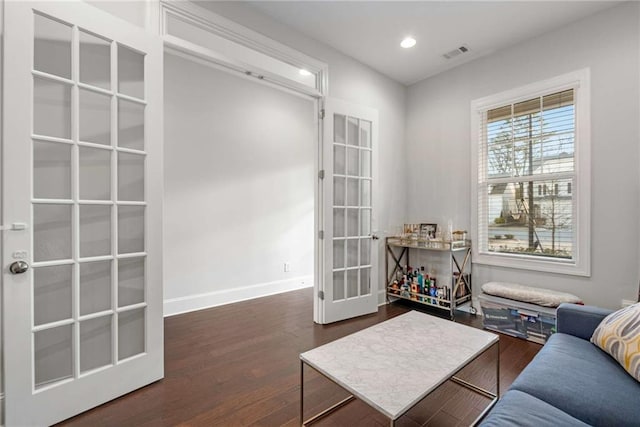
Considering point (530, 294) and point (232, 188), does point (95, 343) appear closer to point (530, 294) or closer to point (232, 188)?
point (232, 188)

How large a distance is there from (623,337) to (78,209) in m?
2.98

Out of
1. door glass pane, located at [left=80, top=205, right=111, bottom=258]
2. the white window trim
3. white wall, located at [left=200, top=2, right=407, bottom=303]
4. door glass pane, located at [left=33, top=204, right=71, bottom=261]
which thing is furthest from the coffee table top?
white wall, located at [left=200, top=2, right=407, bottom=303]

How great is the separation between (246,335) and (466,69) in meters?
3.85

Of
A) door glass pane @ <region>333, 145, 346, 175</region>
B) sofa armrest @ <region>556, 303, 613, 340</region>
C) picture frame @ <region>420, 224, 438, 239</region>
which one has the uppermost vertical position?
door glass pane @ <region>333, 145, 346, 175</region>

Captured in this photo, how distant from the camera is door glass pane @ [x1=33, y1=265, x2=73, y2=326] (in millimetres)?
1629

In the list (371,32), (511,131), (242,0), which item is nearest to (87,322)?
(242,0)

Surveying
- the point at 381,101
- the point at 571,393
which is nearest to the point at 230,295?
the point at 381,101

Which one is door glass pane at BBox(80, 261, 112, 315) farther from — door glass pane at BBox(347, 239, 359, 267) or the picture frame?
the picture frame

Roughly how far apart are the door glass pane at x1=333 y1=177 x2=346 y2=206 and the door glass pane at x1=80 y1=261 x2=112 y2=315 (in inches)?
82.0

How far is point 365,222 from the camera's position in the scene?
3473 mm

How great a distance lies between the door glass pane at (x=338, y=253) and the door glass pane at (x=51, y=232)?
7.29ft

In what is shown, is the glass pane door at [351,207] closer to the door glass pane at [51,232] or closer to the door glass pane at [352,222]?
the door glass pane at [352,222]

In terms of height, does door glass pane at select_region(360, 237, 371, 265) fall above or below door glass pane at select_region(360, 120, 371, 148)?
below

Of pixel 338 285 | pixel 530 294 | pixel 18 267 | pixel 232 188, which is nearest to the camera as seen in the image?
pixel 18 267
